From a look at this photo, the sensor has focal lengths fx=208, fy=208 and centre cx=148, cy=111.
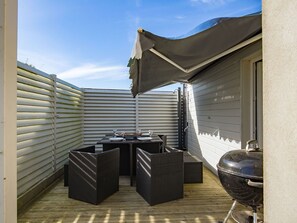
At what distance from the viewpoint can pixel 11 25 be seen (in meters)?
1.20

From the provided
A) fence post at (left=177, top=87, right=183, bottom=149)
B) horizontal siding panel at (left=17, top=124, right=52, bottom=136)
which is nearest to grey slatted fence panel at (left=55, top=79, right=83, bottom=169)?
horizontal siding panel at (left=17, top=124, right=52, bottom=136)

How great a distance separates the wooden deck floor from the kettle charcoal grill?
976 mm

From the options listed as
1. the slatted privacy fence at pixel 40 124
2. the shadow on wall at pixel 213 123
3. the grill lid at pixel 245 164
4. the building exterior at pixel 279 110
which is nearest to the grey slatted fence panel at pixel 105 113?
the slatted privacy fence at pixel 40 124

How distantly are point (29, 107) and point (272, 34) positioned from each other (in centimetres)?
347

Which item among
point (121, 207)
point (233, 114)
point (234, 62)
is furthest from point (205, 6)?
point (121, 207)

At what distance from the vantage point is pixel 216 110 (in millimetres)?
4707

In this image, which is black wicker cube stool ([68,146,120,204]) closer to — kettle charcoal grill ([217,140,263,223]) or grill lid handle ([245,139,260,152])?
kettle charcoal grill ([217,140,263,223])

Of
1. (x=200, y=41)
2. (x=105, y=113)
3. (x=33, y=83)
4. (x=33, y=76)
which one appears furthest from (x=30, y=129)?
(x=105, y=113)

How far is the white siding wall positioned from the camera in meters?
3.78

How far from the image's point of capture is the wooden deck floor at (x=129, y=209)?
9.04 ft

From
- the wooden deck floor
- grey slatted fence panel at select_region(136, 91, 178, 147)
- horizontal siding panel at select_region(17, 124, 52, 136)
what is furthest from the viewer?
grey slatted fence panel at select_region(136, 91, 178, 147)

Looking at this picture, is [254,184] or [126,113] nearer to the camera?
[254,184]

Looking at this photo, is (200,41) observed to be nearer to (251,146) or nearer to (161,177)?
(251,146)

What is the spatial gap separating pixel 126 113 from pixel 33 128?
142 inches
